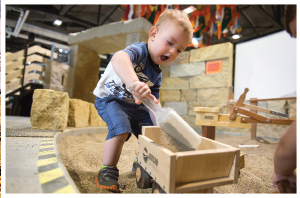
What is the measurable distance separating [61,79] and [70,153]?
1.06 metres

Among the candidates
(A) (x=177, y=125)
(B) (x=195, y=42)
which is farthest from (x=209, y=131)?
(B) (x=195, y=42)

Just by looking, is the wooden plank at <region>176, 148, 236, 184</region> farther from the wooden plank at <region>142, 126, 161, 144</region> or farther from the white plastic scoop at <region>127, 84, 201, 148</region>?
the wooden plank at <region>142, 126, 161, 144</region>

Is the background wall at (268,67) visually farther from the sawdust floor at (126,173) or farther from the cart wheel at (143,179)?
the cart wheel at (143,179)

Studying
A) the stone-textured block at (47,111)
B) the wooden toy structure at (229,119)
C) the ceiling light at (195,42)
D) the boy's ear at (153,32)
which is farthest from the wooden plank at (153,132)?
the ceiling light at (195,42)

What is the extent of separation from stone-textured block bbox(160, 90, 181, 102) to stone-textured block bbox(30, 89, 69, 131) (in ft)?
4.76

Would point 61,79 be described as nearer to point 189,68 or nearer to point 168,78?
point 168,78

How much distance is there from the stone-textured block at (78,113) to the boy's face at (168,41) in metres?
1.17

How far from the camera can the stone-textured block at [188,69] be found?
2305mm

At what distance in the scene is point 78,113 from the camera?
1617 millimetres

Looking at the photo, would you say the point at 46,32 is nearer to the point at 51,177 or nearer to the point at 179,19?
the point at 179,19

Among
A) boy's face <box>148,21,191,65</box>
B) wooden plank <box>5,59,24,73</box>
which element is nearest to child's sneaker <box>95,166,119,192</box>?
boy's face <box>148,21,191,65</box>

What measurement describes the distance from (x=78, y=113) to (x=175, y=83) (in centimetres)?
136

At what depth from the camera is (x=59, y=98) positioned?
4.39 ft
